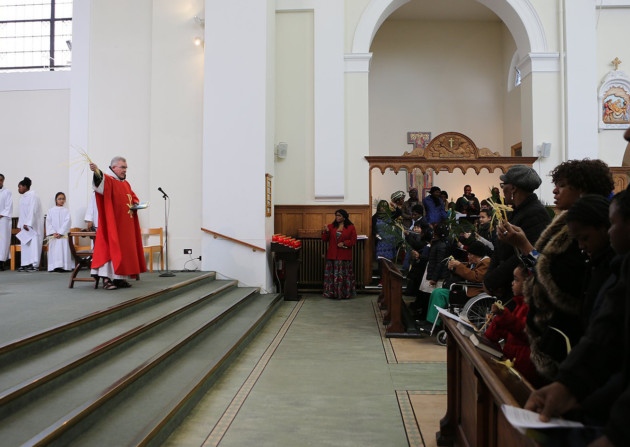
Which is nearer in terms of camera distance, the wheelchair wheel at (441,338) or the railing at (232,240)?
the wheelchair wheel at (441,338)

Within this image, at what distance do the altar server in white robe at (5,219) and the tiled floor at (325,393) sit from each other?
6.24 m

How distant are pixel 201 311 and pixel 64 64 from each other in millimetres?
8226

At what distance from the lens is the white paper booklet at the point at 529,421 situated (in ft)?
4.79

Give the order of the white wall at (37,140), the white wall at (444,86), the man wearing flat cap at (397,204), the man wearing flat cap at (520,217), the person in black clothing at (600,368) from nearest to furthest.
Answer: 1. the person in black clothing at (600,368)
2. the man wearing flat cap at (520,217)
3. the man wearing flat cap at (397,204)
4. the white wall at (37,140)
5. the white wall at (444,86)

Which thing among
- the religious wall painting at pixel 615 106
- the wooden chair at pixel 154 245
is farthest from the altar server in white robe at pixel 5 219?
the religious wall painting at pixel 615 106

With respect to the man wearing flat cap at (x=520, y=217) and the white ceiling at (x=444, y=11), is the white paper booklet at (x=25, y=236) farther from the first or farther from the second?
the white ceiling at (x=444, y=11)

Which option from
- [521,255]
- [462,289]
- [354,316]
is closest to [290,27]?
[354,316]

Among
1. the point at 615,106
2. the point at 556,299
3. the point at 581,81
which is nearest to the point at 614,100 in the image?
the point at 615,106

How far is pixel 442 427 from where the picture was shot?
3.52 meters

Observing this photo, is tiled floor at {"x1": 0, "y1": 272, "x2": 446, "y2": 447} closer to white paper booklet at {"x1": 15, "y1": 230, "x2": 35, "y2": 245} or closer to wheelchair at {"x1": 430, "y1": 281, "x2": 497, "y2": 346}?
wheelchair at {"x1": 430, "y1": 281, "x2": 497, "y2": 346}

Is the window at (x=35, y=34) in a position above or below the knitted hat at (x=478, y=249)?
above

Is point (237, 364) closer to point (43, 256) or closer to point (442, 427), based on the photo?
point (442, 427)

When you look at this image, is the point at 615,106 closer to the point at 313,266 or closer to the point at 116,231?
the point at 313,266

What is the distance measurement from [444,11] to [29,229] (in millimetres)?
12509
